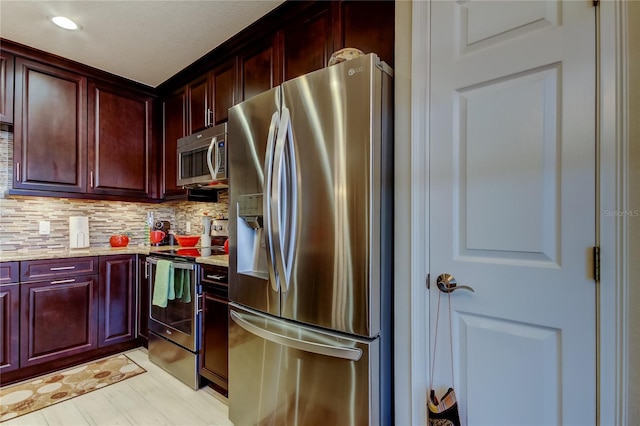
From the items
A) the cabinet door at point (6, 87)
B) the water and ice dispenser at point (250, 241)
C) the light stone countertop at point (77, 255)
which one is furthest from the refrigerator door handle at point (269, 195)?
the cabinet door at point (6, 87)

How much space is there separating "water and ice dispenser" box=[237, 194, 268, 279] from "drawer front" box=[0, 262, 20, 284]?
1.81 metres

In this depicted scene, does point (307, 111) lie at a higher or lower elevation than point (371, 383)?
higher

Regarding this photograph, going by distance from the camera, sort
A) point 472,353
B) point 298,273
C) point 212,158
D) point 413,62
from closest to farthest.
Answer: point 472,353, point 413,62, point 298,273, point 212,158

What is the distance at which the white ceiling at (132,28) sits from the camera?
199 cm

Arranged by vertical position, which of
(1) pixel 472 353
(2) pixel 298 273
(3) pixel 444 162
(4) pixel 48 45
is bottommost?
(1) pixel 472 353

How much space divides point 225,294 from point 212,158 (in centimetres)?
105

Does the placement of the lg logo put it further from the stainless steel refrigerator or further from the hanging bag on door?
the hanging bag on door

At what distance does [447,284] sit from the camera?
3.99 ft

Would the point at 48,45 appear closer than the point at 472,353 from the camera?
No

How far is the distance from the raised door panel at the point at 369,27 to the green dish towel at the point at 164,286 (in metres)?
1.90

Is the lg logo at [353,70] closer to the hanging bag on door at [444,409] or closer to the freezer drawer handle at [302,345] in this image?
the hanging bag on door at [444,409]

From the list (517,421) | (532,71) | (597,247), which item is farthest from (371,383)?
(532,71)

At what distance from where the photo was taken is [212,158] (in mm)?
2396

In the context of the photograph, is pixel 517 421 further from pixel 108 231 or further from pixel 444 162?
pixel 108 231
